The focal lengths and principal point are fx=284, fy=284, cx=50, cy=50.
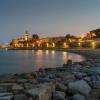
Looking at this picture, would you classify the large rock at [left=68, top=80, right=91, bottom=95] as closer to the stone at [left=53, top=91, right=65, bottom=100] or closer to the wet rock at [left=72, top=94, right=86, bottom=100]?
the wet rock at [left=72, top=94, right=86, bottom=100]

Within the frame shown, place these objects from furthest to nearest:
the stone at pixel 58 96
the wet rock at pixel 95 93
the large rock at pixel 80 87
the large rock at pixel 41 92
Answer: the wet rock at pixel 95 93, the large rock at pixel 80 87, the stone at pixel 58 96, the large rock at pixel 41 92

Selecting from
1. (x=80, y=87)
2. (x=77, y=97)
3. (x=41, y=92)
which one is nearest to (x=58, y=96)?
(x=77, y=97)

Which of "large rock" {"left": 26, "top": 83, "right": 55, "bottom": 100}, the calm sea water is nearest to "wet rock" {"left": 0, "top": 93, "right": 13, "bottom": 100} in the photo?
"large rock" {"left": 26, "top": 83, "right": 55, "bottom": 100}

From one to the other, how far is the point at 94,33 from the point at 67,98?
452 ft

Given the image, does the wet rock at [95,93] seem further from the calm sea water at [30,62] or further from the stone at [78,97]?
the calm sea water at [30,62]

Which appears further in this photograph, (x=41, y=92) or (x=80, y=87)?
(x=80, y=87)

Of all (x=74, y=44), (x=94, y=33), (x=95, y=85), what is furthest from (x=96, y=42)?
(x=95, y=85)

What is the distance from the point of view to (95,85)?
10.1 meters

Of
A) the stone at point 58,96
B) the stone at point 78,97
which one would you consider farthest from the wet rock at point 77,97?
the stone at point 58,96

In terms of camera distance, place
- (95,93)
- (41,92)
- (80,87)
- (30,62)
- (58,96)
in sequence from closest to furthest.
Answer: (41,92) → (58,96) → (80,87) → (95,93) → (30,62)

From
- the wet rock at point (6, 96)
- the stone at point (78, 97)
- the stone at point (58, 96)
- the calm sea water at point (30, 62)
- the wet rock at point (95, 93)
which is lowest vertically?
the calm sea water at point (30, 62)

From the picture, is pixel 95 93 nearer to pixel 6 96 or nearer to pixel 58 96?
pixel 58 96

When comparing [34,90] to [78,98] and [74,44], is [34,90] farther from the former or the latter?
[74,44]

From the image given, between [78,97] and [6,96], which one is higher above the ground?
[6,96]
